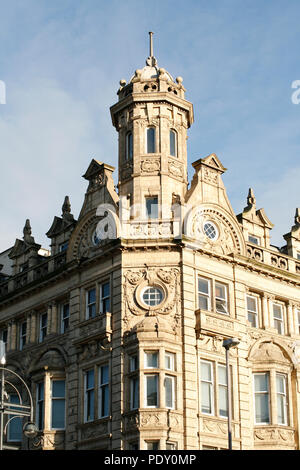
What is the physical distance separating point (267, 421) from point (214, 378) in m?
3.99

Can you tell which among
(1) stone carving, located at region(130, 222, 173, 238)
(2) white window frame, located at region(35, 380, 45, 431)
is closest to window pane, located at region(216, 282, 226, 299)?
(1) stone carving, located at region(130, 222, 173, 238)

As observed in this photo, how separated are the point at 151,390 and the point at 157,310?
4.00 metres

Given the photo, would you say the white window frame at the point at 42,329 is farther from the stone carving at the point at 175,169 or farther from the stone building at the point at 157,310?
the stone carving at the point at 175,169

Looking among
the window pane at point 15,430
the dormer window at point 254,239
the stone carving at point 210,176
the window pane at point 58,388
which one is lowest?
the window pane at point 15,430

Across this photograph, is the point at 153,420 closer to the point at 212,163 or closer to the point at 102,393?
the point at 102,393

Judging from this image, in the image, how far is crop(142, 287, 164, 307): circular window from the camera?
157 ft

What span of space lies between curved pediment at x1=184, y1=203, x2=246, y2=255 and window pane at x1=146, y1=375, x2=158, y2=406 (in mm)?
7495

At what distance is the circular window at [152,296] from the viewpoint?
157 feet

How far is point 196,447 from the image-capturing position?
45.3m

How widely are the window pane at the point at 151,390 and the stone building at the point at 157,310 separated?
0.15 ft

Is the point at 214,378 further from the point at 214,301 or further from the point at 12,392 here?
the point at 12,392

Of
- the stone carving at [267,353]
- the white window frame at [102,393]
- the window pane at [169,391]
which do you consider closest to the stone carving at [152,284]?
the window pane at [169,391]

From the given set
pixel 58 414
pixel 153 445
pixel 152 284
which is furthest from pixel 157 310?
pixel 58 414

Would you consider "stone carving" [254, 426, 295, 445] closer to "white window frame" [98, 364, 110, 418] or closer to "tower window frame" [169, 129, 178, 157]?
"white window frame" [98, 364, 110, 418]
